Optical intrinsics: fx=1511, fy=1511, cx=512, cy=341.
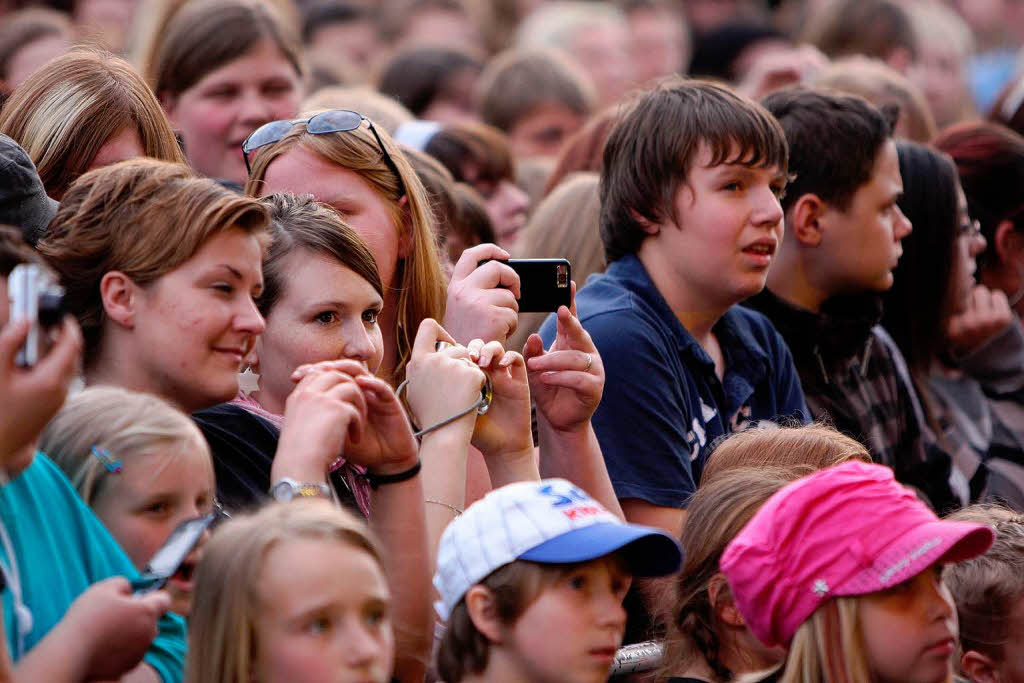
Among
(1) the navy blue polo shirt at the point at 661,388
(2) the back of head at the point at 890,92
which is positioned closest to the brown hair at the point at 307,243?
(1) the navy blue polo shirt at the point at 661,388

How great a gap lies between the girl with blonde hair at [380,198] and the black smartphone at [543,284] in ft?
0.19

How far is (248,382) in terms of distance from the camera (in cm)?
332

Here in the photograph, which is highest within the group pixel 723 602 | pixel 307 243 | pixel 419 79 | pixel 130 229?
pixel 130 229

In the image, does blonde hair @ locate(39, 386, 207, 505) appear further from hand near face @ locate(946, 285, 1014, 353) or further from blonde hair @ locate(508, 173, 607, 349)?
hand near face @ locate(946, 285, 1014, 353)

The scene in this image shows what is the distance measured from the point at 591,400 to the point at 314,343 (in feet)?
2.23

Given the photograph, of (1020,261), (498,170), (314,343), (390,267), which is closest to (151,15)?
(498,170)

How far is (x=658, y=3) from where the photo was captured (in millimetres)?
11633

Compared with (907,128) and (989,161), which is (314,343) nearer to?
(989,161)

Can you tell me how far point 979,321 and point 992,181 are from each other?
627 mm

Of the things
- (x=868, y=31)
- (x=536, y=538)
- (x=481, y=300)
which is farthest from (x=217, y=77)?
(x=868, y=31)

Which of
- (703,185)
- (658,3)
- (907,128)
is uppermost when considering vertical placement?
(703,185)

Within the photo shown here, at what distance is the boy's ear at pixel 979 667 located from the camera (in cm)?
338

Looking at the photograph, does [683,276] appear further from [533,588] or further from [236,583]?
[236,583]

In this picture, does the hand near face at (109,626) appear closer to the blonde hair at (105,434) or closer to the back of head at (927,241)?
the blonde hair at (105,434)
